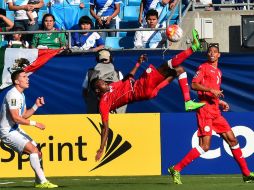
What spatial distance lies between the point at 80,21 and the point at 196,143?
13.4 ft

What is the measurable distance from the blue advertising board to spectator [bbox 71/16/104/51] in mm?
2687

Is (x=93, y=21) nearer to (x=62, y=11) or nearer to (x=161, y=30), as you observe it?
(x=62, y=11)

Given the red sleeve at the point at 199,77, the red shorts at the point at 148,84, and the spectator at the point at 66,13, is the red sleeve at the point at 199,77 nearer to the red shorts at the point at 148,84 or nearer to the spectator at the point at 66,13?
the red shorts at the point at 148,84

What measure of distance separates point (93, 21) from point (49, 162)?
4867 mm

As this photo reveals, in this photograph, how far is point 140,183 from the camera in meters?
15.8

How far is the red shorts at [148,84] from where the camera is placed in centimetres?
1595

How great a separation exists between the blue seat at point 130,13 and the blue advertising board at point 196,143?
173 inches

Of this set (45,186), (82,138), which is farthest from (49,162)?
(45,186)

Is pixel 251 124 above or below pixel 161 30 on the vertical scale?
below

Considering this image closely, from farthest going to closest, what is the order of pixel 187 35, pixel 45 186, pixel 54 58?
1. pixel 187 35
2. pixel 54 58
3. pixel 45 186

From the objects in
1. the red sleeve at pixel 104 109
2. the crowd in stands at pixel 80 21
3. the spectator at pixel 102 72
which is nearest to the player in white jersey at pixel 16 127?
the red sleeve at pixel 104 109

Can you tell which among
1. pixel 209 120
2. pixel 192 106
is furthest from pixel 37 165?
pixel 209 120

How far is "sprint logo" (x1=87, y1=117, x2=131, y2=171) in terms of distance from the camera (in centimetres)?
1847

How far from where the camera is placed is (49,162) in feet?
60.7
